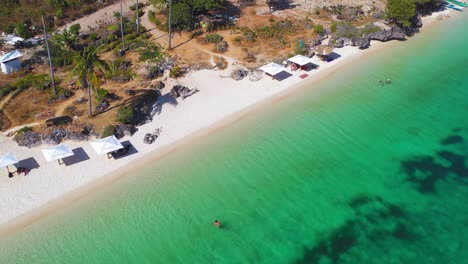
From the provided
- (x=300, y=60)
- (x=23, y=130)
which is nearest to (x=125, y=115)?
(x=23, y=130)

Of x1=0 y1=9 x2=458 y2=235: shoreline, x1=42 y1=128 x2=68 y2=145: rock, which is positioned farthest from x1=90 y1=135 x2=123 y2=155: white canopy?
x1=42 y1=128 x2=68 y2=145: rock

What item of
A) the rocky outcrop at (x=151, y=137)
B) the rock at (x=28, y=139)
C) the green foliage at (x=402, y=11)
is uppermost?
the green foliage at (x=402, y=11)

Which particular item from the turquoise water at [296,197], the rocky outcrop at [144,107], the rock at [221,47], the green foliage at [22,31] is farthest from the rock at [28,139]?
the rock at [221,47]

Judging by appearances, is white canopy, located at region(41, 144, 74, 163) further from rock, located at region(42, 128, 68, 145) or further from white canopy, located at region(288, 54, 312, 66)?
white canopy, located at region(288, 54, 312, 66)

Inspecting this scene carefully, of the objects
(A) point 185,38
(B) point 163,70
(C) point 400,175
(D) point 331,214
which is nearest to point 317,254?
(D) point 331,214

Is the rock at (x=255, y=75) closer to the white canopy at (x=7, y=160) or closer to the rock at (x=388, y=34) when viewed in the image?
the rock at (x=388, y=34)

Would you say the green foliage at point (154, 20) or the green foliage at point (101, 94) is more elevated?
the green foliage at point (154, 20)
